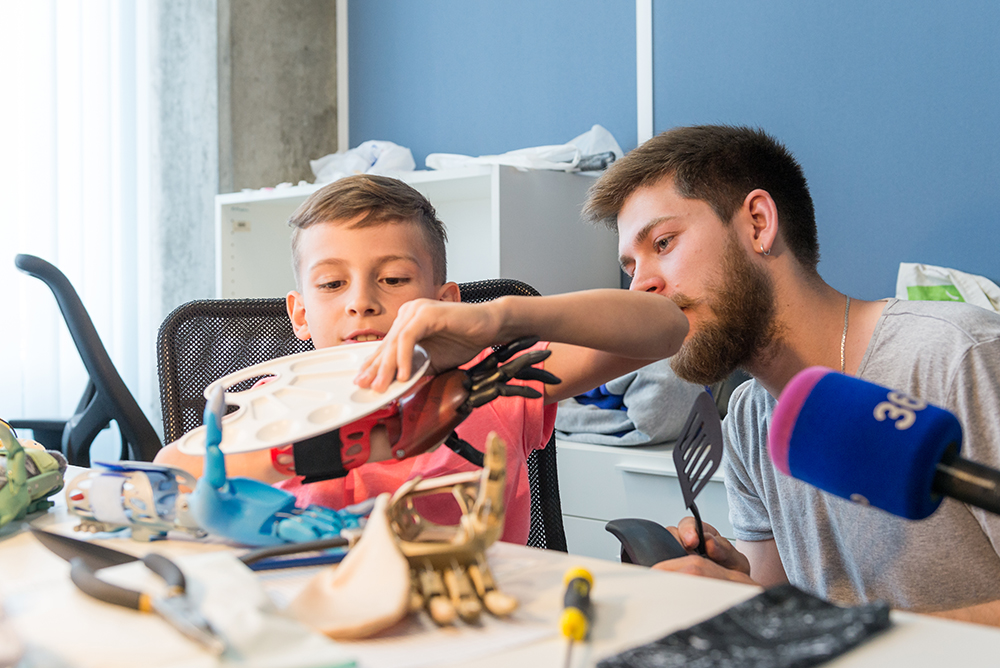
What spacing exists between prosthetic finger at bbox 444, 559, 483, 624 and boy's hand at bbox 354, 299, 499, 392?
0.50ft

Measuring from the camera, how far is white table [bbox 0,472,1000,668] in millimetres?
380

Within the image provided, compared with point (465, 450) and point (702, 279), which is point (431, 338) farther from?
point (702, 279)

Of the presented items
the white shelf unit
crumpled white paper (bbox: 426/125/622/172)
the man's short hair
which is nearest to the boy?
the man's short hair

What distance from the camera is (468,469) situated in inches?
34.7

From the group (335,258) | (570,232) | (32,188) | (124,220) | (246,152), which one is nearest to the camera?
(335,258)

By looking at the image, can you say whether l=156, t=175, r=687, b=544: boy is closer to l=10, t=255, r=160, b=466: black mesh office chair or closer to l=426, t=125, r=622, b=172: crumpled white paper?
l=10, t=255, r=160, b=466: black mesh office chair

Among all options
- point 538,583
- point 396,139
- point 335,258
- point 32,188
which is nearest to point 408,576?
point 538,583

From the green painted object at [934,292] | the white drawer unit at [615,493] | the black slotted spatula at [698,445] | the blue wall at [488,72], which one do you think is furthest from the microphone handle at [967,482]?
the blue wall at [488,72]

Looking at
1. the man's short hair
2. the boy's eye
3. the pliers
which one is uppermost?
the man's short hair

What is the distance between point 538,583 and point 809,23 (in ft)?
6.14

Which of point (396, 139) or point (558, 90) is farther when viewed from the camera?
point (396, 139)

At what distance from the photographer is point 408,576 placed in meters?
0.43

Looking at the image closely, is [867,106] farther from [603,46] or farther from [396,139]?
[396,139]

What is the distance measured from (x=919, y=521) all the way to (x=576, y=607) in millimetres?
550
